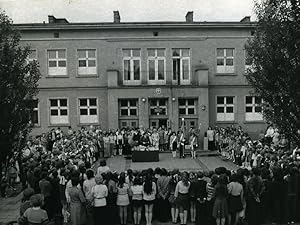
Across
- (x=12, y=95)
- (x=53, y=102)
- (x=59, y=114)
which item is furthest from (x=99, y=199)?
(x=53, y=102)

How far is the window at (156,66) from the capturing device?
Answer: 3050 cm

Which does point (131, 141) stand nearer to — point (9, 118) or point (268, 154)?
point (268, 154)

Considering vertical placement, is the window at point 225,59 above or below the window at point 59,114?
above

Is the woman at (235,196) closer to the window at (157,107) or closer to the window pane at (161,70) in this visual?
the window at (157,107)

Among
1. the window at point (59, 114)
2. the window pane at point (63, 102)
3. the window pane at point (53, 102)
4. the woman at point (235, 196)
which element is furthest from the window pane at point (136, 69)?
the woman at point (235, 196)

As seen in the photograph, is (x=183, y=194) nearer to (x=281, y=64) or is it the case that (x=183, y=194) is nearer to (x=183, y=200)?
(x=183, y=200)

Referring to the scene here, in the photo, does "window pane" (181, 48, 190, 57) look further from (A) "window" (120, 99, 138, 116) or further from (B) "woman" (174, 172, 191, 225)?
(B) "woman" (174, 172, 191, 225)

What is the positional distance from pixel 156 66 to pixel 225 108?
20.5 feet

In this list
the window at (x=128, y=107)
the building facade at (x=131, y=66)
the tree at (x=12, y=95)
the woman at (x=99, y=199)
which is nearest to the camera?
the tree at (x=12, y=95)

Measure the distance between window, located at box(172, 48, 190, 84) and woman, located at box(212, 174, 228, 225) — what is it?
65.9 ft

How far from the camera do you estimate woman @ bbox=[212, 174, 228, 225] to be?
10.9 metres

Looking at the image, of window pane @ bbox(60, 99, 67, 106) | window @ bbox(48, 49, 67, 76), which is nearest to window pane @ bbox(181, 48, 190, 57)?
window @ bbox(48, 49, 67, 76)

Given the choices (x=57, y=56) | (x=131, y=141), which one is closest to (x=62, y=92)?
(x=57, y=56)

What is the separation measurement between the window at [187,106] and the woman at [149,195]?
1826 cm
